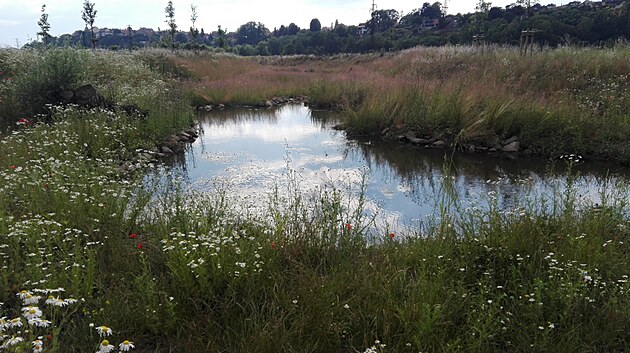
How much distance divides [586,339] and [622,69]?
1211 centimetres

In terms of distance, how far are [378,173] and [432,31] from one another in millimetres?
51996

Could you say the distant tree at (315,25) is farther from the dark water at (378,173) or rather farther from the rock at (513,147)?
the rock at (513,147)

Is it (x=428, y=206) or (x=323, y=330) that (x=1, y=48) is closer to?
(x=428, y=206)

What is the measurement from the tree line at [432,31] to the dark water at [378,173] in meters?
6.09

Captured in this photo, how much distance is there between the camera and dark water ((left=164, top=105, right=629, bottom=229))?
6035 mm

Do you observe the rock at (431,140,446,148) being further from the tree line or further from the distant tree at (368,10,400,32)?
the distant tree at (368,10,400,32)

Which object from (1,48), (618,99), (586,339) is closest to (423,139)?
(618,99)

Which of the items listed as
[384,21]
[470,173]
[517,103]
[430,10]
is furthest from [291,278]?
[430,10]

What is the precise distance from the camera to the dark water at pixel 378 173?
6.04m

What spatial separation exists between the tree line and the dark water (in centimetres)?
609

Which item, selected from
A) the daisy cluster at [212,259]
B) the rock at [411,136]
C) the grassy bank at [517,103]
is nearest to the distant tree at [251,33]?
the grassy bank at [517,103]

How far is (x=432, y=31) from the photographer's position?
5459 centimetres

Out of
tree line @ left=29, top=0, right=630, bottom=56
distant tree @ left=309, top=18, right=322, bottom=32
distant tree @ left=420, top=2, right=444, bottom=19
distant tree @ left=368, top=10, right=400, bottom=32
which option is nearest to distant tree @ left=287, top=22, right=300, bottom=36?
tree line @ left=29, top=0, right=630, bottom=56

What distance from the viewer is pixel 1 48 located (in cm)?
1659
